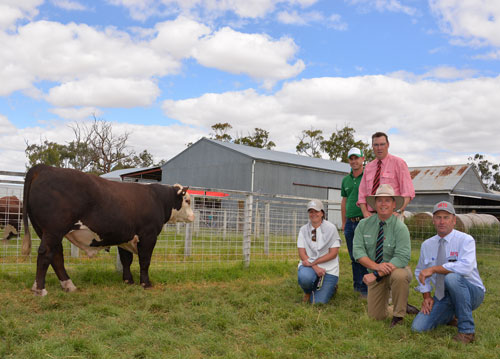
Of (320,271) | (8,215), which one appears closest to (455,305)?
(320,271)

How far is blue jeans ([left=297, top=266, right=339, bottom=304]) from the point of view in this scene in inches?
205

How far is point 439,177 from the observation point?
2698cm

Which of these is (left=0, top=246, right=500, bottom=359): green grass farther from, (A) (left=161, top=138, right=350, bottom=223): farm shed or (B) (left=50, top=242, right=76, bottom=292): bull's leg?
(A) (left=161, top=138, right=350, bottom=223): farm shed

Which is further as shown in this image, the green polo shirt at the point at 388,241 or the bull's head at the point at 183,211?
the bull's head at the point at 183,211

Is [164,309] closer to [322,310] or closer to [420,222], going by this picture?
[322,310]

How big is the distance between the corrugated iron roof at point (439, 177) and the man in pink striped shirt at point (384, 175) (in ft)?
72.2

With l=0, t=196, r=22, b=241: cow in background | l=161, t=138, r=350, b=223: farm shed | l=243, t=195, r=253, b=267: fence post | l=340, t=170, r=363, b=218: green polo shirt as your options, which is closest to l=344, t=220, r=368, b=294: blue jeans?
l=340, t=170, r=363, b=218: green polo shirt

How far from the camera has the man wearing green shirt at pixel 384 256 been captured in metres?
4.36

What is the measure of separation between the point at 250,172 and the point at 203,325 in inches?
678

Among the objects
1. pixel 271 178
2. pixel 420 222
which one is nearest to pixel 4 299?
pixel 420 222

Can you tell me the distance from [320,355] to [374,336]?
723 millimetres

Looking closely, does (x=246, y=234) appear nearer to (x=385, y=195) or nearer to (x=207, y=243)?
(x=207, y=243)

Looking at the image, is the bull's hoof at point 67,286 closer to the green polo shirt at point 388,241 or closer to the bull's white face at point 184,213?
the bull's white face at point 184,213

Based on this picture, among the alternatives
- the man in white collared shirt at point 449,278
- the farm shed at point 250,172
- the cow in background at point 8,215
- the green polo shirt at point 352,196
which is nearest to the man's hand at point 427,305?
the man in white collared shirt at point 449,278
